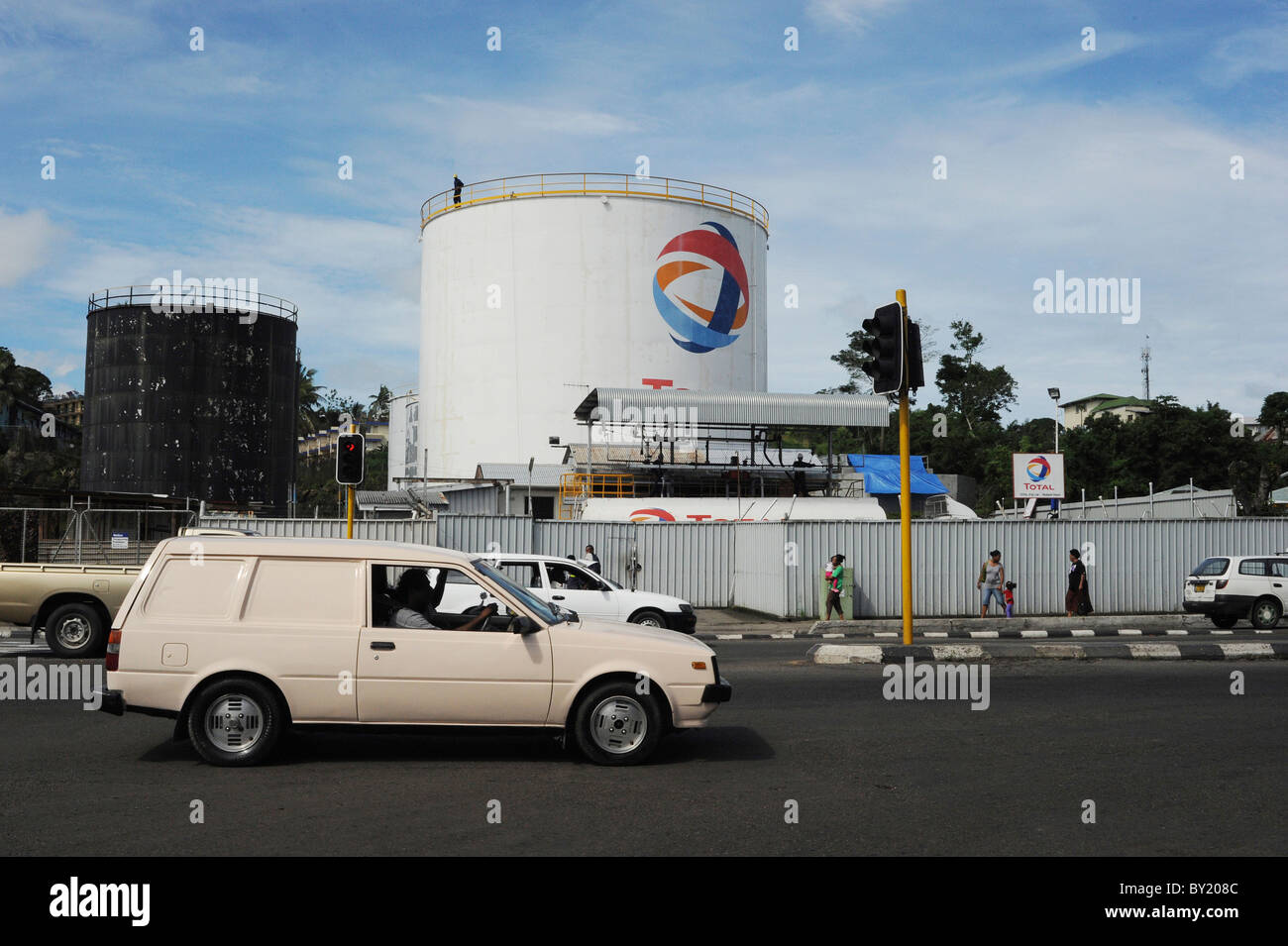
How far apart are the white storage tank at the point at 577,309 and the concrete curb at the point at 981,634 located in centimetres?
2617

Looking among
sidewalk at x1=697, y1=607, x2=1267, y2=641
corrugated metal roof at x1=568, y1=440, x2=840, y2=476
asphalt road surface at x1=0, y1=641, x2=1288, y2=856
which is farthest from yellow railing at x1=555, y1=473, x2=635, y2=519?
asphalt road surface at x1=0, y1=641, x2=1288, y2=856

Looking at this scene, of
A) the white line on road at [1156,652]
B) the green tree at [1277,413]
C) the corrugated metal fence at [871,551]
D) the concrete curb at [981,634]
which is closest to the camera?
the white line on road at [1156,652]

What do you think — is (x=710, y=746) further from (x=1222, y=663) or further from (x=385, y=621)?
(x=1222, y=663)

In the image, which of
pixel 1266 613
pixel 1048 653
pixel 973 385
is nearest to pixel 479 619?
pixel 1048 653

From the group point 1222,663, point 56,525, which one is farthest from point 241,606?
point 56,525

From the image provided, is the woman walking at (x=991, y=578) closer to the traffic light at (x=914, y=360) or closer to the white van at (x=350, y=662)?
the traffic light at (x=914, y=360)

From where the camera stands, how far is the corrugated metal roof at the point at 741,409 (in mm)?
35719

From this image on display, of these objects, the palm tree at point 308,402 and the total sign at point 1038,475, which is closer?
the total sign at point 1038,475

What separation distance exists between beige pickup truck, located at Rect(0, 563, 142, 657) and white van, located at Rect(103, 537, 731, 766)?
8.54 m

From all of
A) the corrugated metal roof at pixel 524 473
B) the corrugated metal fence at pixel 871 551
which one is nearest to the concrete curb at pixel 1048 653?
the corrugated metal fence at pixel 871 551

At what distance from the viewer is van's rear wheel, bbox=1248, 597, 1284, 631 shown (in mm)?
21156

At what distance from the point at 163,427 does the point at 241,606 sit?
142 feet

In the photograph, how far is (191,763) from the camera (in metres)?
8.11
